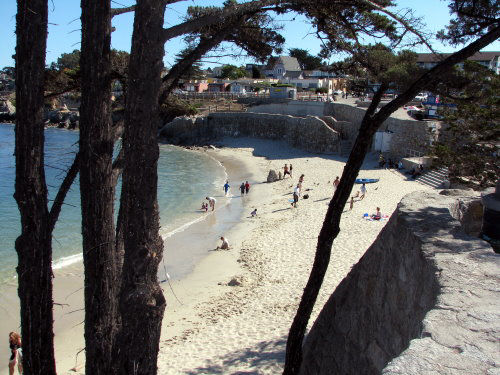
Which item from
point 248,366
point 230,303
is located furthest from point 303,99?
point 248,366

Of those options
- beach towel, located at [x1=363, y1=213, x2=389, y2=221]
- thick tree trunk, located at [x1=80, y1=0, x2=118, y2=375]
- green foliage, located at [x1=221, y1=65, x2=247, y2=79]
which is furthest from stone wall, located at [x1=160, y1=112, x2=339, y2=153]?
green foliage, located at [x1=221, y1=65, x2=247, y2=79]

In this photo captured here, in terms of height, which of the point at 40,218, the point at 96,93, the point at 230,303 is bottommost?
the point at 230,303

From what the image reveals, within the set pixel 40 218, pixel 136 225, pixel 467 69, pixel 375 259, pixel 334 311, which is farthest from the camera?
pixel 467 69

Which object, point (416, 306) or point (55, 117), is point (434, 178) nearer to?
point (416, 306)

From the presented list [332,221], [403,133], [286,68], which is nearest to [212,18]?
[332,221]

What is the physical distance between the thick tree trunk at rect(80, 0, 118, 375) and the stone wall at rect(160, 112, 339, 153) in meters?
30.6

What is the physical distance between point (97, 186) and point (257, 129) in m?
41.3

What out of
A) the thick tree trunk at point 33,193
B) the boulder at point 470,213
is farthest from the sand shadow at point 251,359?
the thick tree trunk at point 33,193

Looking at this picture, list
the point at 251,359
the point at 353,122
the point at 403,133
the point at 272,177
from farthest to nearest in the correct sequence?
the point at 353,122 < the point at 272,177 < the point at 403,133 < the point at 251,359

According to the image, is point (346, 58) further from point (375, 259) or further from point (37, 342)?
point (37, 342)

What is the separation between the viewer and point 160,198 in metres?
24.8

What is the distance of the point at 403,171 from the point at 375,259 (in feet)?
71.2

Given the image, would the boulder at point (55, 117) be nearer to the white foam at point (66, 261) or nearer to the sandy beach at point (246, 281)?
the sandy beach at point (246, 281)

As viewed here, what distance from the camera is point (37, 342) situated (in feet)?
13.9
